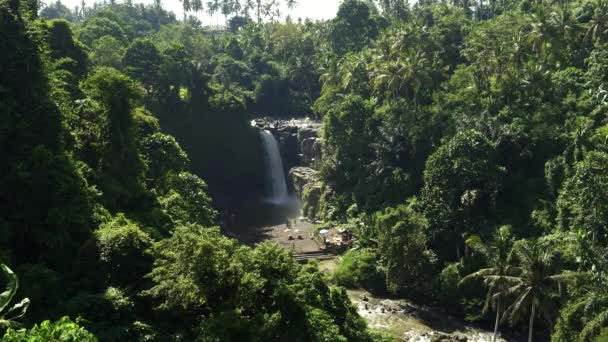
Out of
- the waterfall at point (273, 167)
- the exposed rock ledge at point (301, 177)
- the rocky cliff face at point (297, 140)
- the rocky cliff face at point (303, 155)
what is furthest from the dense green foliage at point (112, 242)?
the waterfall at point (273, 167)

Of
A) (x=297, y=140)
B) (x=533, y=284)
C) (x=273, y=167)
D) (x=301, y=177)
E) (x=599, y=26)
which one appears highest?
(x=599, y=26)

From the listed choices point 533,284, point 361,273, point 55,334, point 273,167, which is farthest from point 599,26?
point 55,334

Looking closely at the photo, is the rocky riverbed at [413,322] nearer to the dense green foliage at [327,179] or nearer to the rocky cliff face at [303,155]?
the dense green foliage at [327,179]

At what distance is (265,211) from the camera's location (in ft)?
222

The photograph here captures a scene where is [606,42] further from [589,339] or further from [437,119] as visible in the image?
[589,339]

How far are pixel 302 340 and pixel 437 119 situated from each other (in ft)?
124

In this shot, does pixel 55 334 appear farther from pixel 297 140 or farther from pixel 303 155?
pixel 297 140

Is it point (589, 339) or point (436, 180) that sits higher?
point (436, 180)

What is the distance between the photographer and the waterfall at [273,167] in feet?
242

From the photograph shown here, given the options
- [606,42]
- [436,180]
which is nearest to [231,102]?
[436,180]

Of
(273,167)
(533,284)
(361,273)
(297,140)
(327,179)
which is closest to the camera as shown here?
(533,284)

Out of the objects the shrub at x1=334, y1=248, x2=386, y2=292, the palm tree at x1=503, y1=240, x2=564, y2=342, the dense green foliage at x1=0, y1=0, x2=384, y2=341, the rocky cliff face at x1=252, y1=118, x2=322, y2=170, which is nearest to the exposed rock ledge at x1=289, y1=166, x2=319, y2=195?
the rocky cliff face at x1=252, y1=118, x2=322, y2=170

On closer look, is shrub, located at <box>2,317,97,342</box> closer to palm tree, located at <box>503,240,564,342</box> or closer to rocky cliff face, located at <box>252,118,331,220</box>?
palm tree, located at <box>503,240,564,342</box>

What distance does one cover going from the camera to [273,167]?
2936 inches
